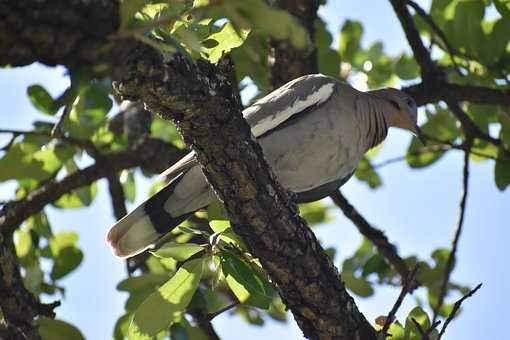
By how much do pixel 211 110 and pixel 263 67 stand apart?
2014 millimetres

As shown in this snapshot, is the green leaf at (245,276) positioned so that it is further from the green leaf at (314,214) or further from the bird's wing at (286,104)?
the green leaf at (314,214)

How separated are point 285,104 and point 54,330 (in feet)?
4.60

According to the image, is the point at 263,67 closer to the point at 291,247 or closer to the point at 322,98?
the point at 322,98

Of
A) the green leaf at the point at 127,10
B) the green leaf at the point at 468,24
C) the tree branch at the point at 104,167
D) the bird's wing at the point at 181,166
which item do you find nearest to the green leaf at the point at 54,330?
the bird's wing at the point at 181,166

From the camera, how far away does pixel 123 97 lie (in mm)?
2480

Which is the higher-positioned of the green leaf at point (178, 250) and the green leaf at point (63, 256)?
the green leaf at point (63, 256)

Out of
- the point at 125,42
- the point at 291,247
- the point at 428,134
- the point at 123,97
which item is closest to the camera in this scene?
the point at 125,42

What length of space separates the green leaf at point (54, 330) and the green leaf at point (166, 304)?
1.69 feet

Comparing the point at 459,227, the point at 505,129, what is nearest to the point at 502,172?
the point at 505,129

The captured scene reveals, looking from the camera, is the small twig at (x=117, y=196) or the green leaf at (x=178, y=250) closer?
the green leaf at (x=178, y=250)

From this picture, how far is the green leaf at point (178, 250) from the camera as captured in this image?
9.57ft

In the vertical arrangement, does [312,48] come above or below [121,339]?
above

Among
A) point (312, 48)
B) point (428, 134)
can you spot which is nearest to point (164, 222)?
point (312, 48)

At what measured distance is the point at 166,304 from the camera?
2.87 metres
